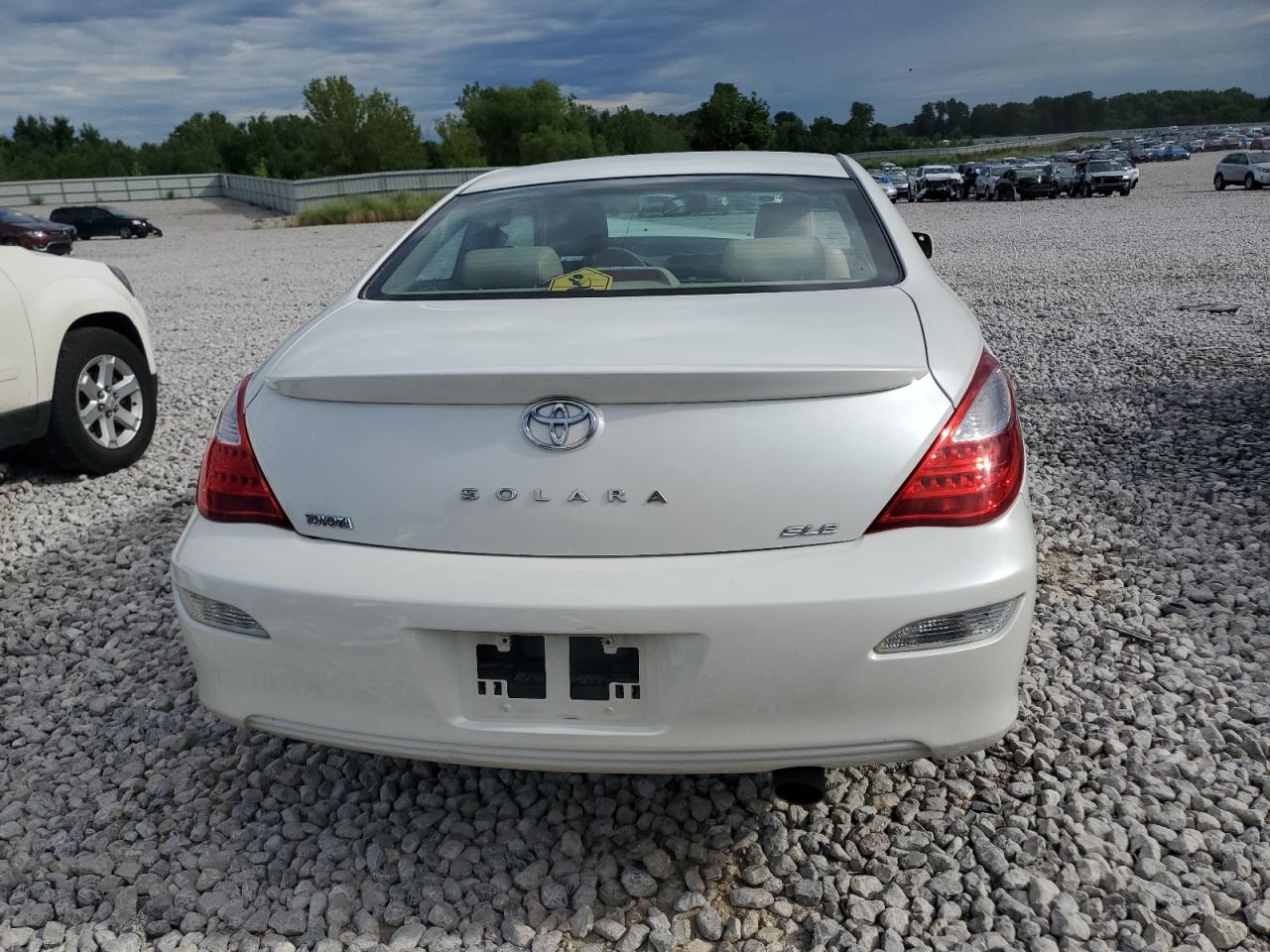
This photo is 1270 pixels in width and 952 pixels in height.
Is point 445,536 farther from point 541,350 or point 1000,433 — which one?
point 1000,433

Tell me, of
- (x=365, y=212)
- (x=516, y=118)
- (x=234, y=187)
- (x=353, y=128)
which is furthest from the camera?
(x=516, y=118)

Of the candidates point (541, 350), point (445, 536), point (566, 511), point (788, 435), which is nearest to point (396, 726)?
point (445, 536)

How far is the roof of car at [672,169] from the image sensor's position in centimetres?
328

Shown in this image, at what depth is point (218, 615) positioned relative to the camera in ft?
6.90

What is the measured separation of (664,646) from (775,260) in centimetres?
123

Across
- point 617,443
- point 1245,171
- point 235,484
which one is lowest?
point 235,484

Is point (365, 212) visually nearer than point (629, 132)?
Yes

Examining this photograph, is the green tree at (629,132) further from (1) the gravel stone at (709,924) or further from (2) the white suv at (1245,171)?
(1) the gravel stone at (709,924)

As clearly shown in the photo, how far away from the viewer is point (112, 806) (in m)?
2.60

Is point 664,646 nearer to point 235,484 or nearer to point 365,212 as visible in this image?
point 235,484

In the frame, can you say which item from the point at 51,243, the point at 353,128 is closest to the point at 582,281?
the point at 51,243

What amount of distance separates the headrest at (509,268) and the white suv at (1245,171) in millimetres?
34749

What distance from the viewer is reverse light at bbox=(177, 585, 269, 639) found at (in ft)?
6.73

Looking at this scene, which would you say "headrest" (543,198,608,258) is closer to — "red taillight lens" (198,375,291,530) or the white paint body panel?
"red taillight lens" (198,375,291,530)
